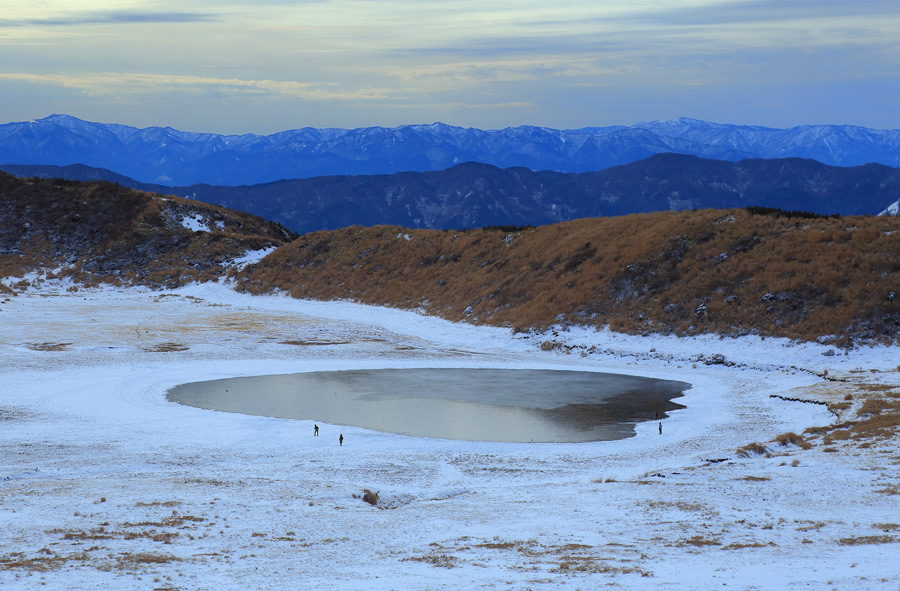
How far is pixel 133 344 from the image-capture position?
43.3 m

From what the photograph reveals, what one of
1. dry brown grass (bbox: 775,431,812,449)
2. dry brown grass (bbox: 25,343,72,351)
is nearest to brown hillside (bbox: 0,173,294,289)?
dry brown grass (bbox: 25,343,72,351)

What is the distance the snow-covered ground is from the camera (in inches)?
481

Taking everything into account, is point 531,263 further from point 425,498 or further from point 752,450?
point 425,498

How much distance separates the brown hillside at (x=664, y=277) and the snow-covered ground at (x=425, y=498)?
16.0 ft

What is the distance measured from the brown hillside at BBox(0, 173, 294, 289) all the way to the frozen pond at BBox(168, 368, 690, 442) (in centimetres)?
4572

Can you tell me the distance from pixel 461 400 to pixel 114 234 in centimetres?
6722

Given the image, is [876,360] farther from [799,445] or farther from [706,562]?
[706,562]

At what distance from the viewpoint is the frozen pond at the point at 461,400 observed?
25.5 meters

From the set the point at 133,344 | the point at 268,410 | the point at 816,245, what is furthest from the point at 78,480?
the point at 816,245

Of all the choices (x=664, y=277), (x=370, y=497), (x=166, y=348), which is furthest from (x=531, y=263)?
(x=370, y=497)

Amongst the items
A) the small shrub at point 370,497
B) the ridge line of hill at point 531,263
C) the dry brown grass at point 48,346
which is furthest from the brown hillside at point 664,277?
the small shrub at point 370,497

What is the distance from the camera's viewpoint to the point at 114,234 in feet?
282

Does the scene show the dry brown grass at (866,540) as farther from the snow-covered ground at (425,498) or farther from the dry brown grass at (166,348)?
the dry brown grass at (166,348)

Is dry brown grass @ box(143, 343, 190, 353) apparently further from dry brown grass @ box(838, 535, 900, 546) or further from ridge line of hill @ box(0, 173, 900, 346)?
dry brown grass @ box(838, 535, 900, 546)
